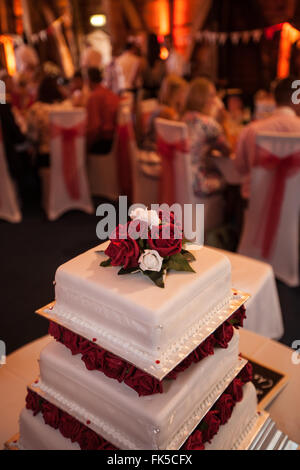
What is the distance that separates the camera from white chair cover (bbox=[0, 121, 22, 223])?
178 inches

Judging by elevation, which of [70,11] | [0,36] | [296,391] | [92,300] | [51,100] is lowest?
[296,391]

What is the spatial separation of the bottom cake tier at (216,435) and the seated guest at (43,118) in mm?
3725

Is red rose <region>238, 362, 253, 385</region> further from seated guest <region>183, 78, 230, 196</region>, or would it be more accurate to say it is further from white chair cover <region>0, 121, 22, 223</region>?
white chair cover <region>0, 121, 22, 223</region>

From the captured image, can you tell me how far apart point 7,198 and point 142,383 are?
390 centimetres

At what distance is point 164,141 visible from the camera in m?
3.50

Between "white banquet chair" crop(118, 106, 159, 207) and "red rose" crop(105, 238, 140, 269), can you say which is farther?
"white banquet chair" crop(118, 106, 159, 207)

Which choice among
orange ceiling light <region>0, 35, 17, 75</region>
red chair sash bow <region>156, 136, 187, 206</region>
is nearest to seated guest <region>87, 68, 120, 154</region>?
red chair sash bow <region>156, 136, 187, 206</region>

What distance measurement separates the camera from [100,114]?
4.82 meters

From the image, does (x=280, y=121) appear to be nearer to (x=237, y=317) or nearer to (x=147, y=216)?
(x=237, y=317)

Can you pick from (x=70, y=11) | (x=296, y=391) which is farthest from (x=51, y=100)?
(x=70, y=11)

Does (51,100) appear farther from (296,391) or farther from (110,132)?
(296,391)
